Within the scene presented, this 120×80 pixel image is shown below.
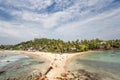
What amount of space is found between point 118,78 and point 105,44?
289 feet

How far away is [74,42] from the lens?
420 ft

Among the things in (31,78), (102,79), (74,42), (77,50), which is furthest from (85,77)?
(74,42)

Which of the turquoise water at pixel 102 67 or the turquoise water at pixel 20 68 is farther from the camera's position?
the turquoise water at pixel 20 68

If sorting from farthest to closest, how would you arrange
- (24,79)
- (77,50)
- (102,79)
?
(77,50), (24,79), (102,79)

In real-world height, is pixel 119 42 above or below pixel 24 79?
above

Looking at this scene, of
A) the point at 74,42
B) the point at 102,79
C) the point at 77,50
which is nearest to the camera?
the point at 102,79

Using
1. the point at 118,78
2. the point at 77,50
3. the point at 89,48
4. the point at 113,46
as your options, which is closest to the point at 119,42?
the point at 113,46

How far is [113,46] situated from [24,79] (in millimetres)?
97139

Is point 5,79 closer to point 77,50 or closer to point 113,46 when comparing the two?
point 77,50

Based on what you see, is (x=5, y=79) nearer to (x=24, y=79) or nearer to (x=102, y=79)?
(x=24, y=79)

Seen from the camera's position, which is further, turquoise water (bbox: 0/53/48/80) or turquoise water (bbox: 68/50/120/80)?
turquoise water (bbox: 0/53/48/80)

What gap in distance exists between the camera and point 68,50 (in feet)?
368

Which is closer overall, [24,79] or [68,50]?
[24,79]

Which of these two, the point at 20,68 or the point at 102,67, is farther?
the point at 20,68
